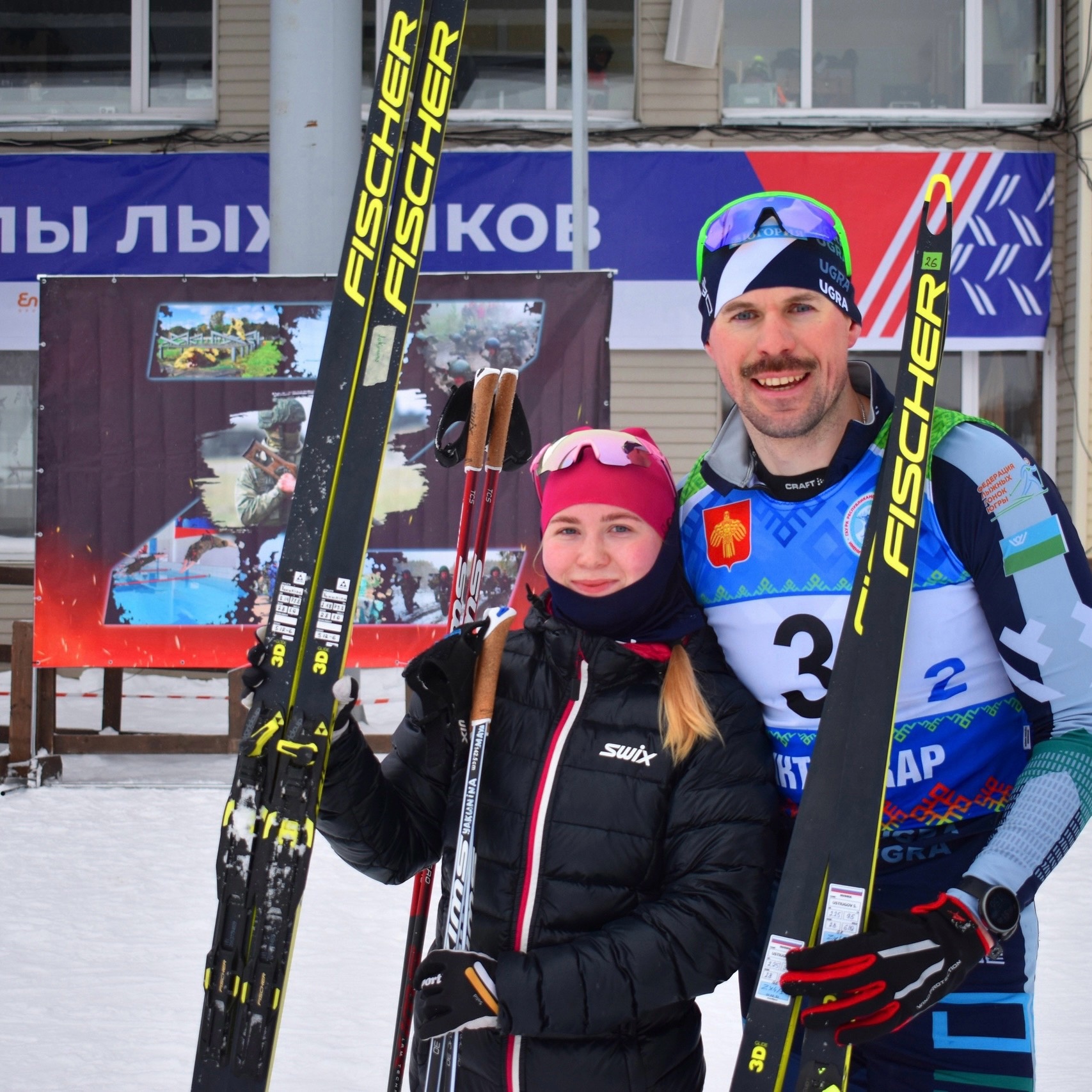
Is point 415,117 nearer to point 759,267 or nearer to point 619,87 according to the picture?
point 759,267

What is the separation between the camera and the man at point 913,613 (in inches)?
59.8

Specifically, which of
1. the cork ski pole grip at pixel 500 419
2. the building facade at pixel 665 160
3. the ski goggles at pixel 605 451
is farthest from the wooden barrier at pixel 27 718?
the ski goggles at pixel 605 451

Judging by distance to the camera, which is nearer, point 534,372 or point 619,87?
point 534,372

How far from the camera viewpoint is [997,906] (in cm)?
145

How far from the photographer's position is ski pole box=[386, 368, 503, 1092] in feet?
7.43

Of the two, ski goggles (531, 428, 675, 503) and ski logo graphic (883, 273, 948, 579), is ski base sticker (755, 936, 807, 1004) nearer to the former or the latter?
ski logo graphic (883, 273, 948, 579)

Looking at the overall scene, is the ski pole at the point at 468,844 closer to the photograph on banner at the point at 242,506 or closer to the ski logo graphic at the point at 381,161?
the ski logo graphic at the point at 381,161

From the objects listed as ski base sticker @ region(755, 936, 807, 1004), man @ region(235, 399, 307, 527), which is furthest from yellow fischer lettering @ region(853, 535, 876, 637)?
man @ region(235, 399, 307, 527)

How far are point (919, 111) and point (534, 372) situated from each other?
4.71 m

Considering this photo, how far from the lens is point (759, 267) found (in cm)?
171

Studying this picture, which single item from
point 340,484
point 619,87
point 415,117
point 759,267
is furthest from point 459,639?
point 619,87

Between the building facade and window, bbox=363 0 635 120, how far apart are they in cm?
2

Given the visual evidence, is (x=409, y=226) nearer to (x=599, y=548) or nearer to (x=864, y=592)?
(x=599, y=548)

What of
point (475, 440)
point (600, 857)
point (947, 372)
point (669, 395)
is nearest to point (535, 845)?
point (600, 857)
